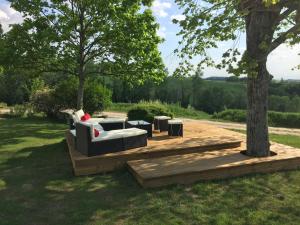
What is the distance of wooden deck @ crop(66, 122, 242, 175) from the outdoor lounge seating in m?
0.13

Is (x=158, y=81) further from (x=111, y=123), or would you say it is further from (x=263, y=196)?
(x=263, y=196)

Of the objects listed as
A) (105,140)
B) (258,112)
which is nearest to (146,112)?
(105,140)

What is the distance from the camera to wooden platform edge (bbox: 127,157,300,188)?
17.4ft

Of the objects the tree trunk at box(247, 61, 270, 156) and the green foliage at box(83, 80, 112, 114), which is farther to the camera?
the green foliage at box(83, 80, 112, 114)

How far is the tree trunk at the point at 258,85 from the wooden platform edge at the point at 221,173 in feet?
1.32

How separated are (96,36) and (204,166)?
721cm

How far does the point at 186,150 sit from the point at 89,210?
3042 millimetres

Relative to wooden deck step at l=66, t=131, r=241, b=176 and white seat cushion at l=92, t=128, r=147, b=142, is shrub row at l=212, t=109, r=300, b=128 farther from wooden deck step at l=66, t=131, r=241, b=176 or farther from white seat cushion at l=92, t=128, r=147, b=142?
white seat cushion at l=92, t=128, r=147, b=142

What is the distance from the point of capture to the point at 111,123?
321 inches

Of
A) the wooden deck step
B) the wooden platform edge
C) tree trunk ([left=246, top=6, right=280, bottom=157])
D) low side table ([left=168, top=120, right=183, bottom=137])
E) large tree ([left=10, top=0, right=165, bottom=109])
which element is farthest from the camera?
large tree ([left=10, top=0, right=165, bottom=109])

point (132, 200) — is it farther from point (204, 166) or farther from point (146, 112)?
point (146, 112)

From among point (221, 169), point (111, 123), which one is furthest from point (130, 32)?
point (221, 169)

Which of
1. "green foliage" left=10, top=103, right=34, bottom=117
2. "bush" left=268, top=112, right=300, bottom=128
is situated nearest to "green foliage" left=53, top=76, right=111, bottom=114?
"green foliage" left=10, top=103, right=34, bottom=117

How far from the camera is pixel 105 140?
6293 mm
